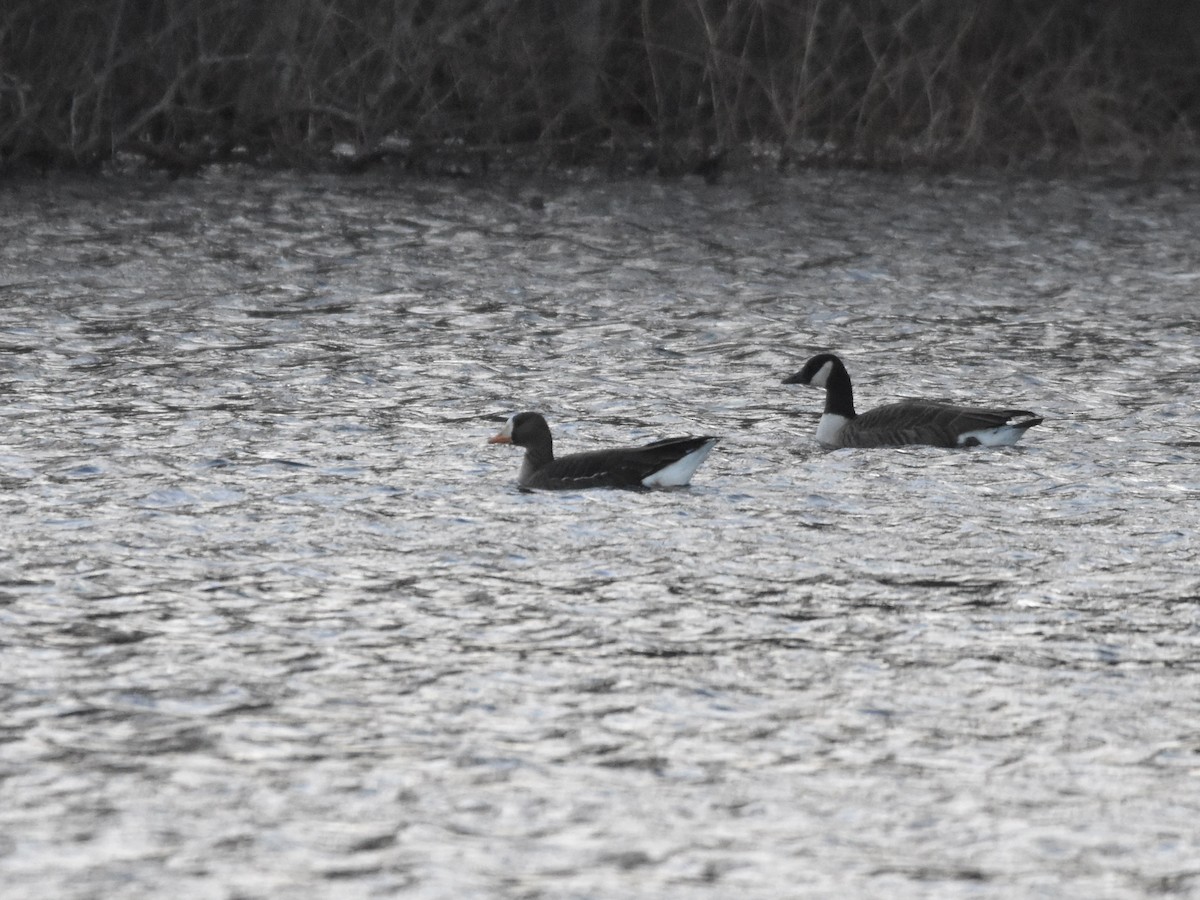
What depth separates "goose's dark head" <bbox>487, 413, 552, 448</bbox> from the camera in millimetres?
12602

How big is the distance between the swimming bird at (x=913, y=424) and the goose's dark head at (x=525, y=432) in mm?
2291

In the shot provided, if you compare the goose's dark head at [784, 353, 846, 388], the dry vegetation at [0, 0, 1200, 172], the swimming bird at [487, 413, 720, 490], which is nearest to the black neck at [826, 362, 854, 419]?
the goose's dark head at [784, 353, 846, 388]

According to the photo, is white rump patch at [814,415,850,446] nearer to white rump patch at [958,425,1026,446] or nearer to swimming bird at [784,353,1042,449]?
swimming bird at [784,353,1042,449]

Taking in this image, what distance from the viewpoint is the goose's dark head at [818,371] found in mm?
14375

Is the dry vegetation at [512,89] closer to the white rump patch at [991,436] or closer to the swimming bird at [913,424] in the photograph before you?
the swimming bird at [913,424]

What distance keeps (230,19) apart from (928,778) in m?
24.9

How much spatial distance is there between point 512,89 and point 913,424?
18804mm

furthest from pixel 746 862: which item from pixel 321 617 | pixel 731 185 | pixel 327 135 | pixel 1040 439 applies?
pixel 327 135

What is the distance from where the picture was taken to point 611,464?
12.4m

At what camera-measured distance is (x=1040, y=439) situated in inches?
552

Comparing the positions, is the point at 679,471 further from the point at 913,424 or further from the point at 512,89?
the point at 512,89

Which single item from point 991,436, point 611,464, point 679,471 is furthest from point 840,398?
point 611,464

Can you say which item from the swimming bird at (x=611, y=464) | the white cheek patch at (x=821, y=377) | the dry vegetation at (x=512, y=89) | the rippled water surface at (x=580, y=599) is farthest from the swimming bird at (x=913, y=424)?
the dry vegetation at (x=512, y=89)

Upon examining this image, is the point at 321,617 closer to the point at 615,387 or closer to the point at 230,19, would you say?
the point at 615,387
